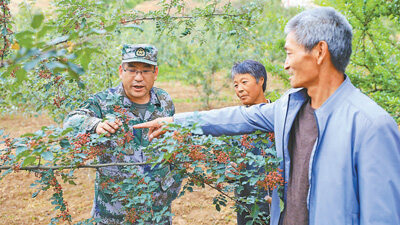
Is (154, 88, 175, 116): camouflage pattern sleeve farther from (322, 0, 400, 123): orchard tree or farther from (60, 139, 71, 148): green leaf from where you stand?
(322, 0, 400, 123): orchard tree

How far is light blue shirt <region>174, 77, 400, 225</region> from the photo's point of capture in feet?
4.45

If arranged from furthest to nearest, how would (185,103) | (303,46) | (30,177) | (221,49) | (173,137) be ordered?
(185,103)
(221,49)
(30,177)
(173,137)
(303,46)

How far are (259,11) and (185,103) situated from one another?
7.71 m

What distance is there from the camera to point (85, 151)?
1916 mm

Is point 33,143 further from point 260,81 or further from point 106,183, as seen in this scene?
point 260,81

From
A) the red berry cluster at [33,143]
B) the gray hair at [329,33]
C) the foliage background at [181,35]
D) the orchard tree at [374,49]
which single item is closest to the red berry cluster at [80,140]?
the red berry cluster at [33,143]

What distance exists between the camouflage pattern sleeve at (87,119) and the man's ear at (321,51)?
124 centimetres

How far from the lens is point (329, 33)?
1506mm

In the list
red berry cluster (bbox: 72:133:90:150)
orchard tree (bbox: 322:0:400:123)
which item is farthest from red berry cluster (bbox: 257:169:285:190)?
orchard tree (bbox: 322:0:400:123)

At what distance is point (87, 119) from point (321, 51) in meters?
1.35

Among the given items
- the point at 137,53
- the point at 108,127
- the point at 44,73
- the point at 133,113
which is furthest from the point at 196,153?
the point at 44,73

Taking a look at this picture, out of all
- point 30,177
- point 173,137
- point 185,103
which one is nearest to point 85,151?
point 173,137

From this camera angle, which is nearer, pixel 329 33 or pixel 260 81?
pixel 329 33

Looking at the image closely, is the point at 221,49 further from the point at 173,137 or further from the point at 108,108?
the point at 173,137
